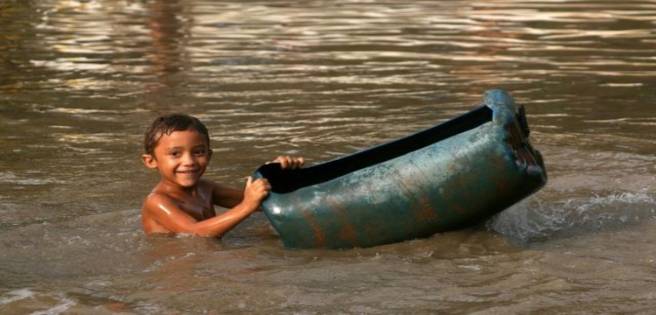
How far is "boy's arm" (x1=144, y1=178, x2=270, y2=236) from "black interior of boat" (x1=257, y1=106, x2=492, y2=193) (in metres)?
0.25

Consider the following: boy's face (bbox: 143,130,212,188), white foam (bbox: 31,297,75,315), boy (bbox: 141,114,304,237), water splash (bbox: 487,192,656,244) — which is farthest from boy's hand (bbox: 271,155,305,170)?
white foam (bbox: 31,297,75,315)

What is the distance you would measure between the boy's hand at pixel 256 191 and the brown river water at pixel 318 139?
0.26m

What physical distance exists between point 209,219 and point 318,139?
9.81ft

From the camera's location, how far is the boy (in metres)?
6.24

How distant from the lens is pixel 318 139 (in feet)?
30.3

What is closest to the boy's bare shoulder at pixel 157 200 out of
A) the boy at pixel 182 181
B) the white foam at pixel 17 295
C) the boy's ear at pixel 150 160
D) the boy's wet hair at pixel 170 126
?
the boy at pixel 182 181

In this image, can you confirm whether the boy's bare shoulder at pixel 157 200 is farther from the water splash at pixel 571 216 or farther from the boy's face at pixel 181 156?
the water splash at pixel 571 216

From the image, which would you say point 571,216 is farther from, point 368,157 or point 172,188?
point 172,188

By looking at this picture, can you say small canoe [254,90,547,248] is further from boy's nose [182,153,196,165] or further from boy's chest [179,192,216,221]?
boy's chest [179,192,216,221]

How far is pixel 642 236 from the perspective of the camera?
244 inches

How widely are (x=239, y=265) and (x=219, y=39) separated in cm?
1058

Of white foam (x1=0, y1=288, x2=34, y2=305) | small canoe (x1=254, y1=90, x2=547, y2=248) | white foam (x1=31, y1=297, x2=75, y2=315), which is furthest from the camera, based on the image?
small canoe (x1=254, y1=90, x2=547, y2=248)

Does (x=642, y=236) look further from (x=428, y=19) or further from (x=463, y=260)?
(x=428, y=19)

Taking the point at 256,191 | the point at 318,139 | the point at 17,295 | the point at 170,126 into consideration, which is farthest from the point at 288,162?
the point at 318,139
